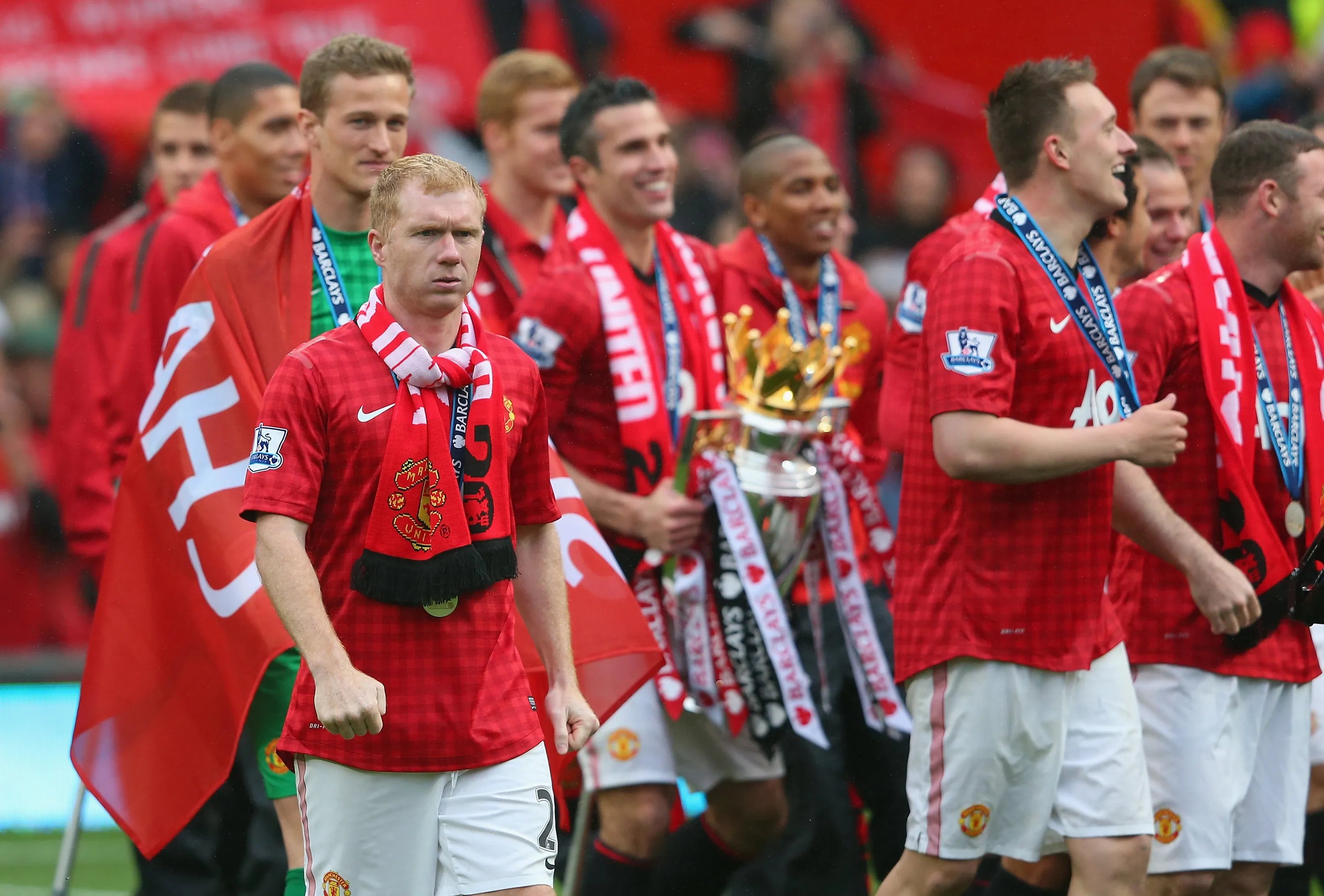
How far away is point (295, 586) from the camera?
388cm

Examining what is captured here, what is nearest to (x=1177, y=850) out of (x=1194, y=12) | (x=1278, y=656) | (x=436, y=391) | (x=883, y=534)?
(x=1278, y=656)

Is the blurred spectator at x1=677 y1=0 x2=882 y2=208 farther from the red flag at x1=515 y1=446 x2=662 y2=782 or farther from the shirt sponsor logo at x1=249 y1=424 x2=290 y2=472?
the shirt sponsor logo at x1=249 y1=424 x2=290 y2=472

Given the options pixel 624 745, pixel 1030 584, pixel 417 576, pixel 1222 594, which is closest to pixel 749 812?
pixel 624 745

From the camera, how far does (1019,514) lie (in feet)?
15.6

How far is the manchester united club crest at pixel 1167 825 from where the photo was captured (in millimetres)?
5129

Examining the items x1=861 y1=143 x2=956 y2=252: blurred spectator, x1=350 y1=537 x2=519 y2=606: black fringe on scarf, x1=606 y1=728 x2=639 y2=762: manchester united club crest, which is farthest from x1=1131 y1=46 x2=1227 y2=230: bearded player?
x1=861 y1=143 x2=956 y2=252: blurred spectator

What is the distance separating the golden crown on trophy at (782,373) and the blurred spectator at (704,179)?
6.08 m

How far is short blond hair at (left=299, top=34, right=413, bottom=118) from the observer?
5.22 metres

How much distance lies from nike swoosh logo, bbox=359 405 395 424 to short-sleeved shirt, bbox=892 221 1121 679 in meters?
1.36

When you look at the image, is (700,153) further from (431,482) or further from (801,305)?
(431,482)

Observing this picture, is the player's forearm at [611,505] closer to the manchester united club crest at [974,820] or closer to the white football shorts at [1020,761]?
the white football shorts at [1020,761]

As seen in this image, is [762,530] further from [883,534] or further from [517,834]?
[517,834]

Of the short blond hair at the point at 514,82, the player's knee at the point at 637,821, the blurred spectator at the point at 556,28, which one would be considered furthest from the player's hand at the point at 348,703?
the blurred spectator at the point at 556,28

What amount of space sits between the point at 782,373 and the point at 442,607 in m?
1.83
